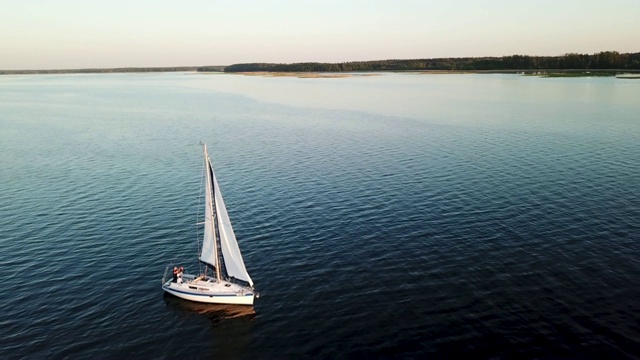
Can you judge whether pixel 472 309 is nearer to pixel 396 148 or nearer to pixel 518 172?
pixel 518 172

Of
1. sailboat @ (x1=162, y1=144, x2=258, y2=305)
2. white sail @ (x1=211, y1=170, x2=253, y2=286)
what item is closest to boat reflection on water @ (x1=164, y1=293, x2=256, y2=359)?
sailboat @ (x1=162, y1=144, x2=258, y2=305)

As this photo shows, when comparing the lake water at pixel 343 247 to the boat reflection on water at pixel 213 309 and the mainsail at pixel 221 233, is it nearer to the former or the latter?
the boat reflection on water at pixel 213 309

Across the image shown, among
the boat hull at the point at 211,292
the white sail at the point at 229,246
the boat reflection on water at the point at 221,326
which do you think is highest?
the white sail at the point at 229,246

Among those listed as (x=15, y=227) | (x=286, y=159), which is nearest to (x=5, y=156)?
(x=15, y=227)

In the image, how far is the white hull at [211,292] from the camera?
4181 centimetres

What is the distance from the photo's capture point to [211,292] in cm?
4278

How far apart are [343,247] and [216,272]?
50.6 feet

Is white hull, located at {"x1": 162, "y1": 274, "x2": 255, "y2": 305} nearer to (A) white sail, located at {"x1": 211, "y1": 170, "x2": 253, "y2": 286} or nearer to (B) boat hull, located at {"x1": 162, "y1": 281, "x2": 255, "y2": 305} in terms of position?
(B) boat hull, located at {"x1": 162, "y1": 281, "x2": 255, "y2": 305}

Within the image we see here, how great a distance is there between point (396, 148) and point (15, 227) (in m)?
75.1

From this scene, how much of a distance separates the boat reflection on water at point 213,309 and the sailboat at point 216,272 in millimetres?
461

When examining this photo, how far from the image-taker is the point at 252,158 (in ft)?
323

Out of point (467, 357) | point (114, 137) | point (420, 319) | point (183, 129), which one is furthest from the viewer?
point (183, 129)

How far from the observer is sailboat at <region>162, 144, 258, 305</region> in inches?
1662

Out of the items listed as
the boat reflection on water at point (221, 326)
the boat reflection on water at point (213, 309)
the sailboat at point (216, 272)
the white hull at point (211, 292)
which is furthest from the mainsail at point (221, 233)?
the boat reflection on water at point (221, 326)
